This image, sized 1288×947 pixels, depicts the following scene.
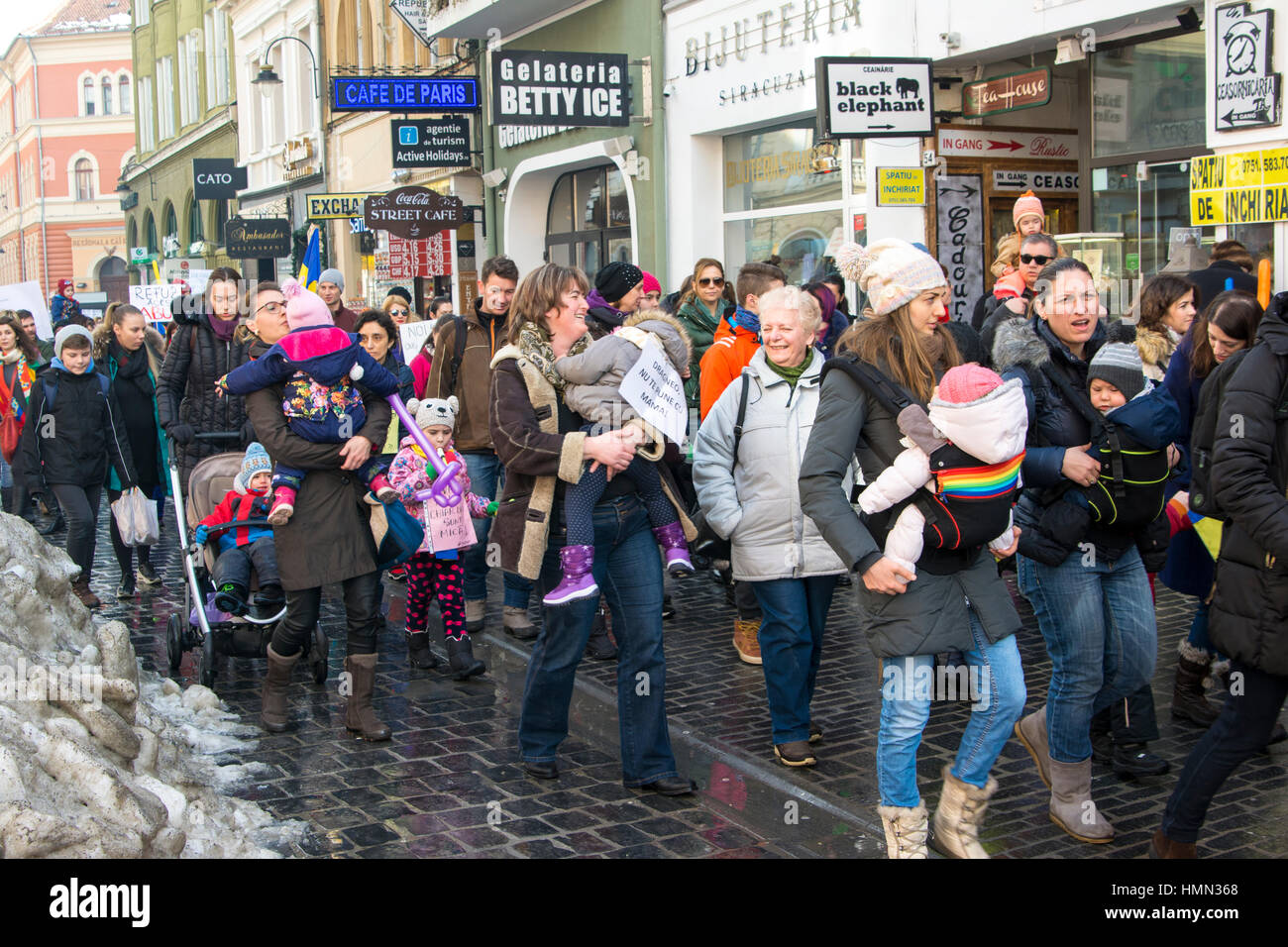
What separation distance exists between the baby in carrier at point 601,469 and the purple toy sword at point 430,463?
123 cm

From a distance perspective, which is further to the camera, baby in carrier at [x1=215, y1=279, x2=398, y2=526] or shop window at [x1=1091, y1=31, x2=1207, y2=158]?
shop window at [x1=1091, y1=31, x2=1207, y2=158]

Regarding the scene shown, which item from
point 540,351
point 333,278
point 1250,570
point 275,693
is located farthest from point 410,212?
point 1250,570

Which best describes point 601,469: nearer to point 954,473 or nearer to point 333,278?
point 954,473

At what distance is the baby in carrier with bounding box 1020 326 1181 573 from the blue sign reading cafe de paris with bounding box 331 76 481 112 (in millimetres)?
14733

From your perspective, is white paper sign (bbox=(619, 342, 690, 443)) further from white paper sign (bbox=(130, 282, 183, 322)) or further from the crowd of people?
white paper sign (bbox=(130, 282, 183, 322))

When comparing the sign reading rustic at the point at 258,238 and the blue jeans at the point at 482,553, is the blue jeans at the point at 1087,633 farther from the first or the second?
the sign reading rustic at the point at 258,238

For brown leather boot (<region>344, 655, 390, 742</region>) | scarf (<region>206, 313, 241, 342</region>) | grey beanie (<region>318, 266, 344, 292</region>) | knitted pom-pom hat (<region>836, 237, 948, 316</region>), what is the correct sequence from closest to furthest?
knitted pom-pom hat (<region>836, 237, 948, 316</region>) < brown leather boot (<region>344, 655, 390, 742</region>) < scarf (<region>206, 313, 241, 342</region>) < grey beanie (<region>318, 266, 344, 292</region>)

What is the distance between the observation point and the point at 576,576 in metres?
5.25

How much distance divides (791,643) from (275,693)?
2.47 metres

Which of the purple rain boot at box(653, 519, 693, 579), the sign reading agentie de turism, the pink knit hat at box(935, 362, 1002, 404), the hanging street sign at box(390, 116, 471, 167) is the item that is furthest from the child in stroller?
the hanging street sign at box(390, 116, 471, 167)

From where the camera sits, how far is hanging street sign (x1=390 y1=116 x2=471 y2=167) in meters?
20.8

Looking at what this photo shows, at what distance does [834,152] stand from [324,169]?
17.7 metres

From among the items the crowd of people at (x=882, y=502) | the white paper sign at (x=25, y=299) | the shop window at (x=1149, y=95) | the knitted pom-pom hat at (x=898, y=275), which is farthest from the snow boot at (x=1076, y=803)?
the white paper sign at (x=25, y=299)

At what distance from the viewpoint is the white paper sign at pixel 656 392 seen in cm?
528
